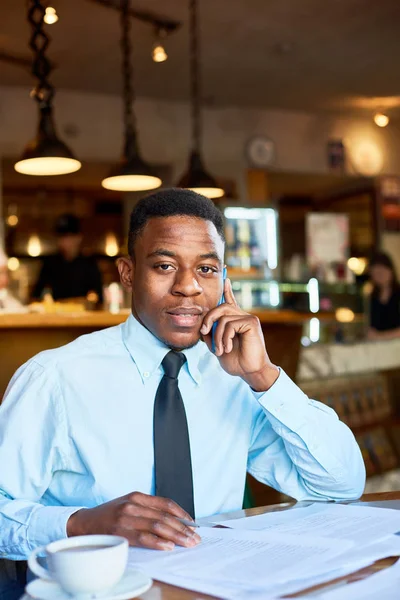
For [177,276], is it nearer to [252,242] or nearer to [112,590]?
[112,590]

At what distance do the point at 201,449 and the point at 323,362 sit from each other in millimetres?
2840

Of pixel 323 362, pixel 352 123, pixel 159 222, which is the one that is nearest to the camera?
A: pixel 159 222

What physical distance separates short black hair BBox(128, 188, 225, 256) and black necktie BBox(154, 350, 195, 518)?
26cm

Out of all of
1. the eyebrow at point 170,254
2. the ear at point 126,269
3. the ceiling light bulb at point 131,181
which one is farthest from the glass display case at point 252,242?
the eyebrow at point 170,254

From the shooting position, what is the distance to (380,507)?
1.26 m

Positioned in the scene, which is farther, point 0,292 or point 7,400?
point 0,292

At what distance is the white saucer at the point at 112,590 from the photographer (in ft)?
2.67

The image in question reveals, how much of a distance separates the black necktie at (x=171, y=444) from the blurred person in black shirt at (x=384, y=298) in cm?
510

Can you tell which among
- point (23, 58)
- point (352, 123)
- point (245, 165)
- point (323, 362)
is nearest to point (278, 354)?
point (323, 362)

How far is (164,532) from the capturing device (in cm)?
102

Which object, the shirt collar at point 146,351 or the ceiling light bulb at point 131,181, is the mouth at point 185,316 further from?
the ceiling light bulb at point 131,181

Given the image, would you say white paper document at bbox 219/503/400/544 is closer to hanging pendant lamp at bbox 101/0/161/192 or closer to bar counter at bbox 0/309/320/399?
bar counter at bbox 0/309/320/399

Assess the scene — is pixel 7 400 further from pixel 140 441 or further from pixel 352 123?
pixel 352 123

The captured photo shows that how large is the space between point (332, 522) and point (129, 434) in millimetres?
387
